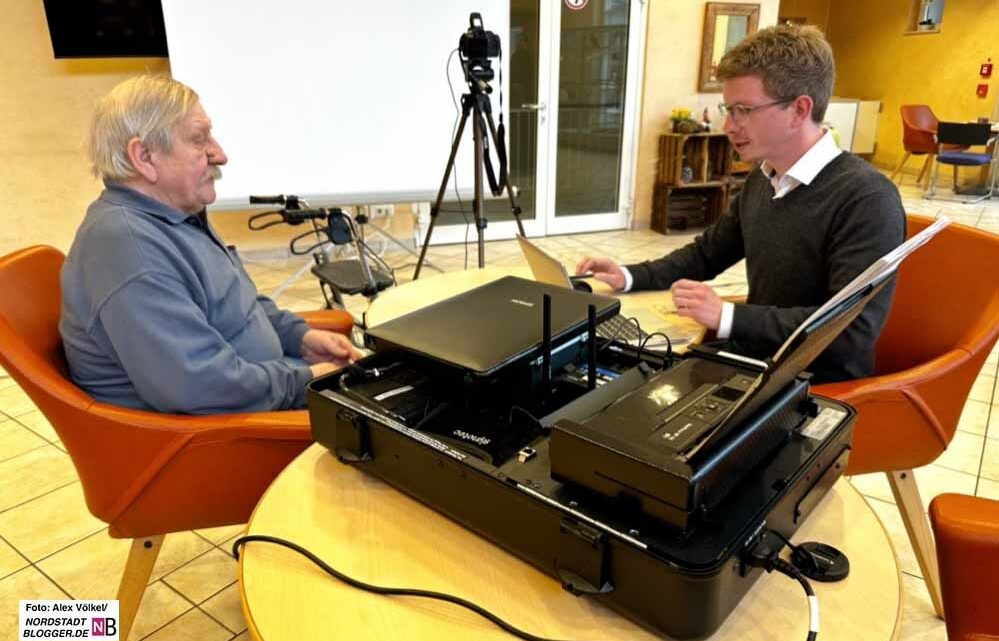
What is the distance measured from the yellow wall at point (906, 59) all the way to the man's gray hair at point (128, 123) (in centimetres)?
842

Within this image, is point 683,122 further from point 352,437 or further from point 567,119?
point 352,437

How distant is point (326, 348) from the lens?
1663mm

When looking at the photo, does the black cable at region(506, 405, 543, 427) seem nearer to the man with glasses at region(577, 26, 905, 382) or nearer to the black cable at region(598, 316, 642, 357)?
the black cable at region(598, 316, 642, 357)

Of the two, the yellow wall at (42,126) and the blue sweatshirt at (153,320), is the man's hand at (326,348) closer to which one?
the blue sweatshirt at (153,320)

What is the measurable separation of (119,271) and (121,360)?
0.51ft

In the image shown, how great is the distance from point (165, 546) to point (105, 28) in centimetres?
303

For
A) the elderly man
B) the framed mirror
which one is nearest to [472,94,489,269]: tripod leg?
the elderly man

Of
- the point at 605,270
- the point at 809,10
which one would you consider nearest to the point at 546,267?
the point at 605,270

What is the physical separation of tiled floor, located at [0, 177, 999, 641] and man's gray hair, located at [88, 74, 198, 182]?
1.03 meters

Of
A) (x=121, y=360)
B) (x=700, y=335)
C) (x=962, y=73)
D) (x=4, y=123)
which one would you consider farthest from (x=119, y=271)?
(x=962, y=73)

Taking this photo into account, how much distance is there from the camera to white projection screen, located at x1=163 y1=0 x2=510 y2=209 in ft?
11.2

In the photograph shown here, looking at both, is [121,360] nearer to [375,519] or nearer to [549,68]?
[375,519]

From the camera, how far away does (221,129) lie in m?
3.53

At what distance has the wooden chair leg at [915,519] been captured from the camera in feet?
4.90
